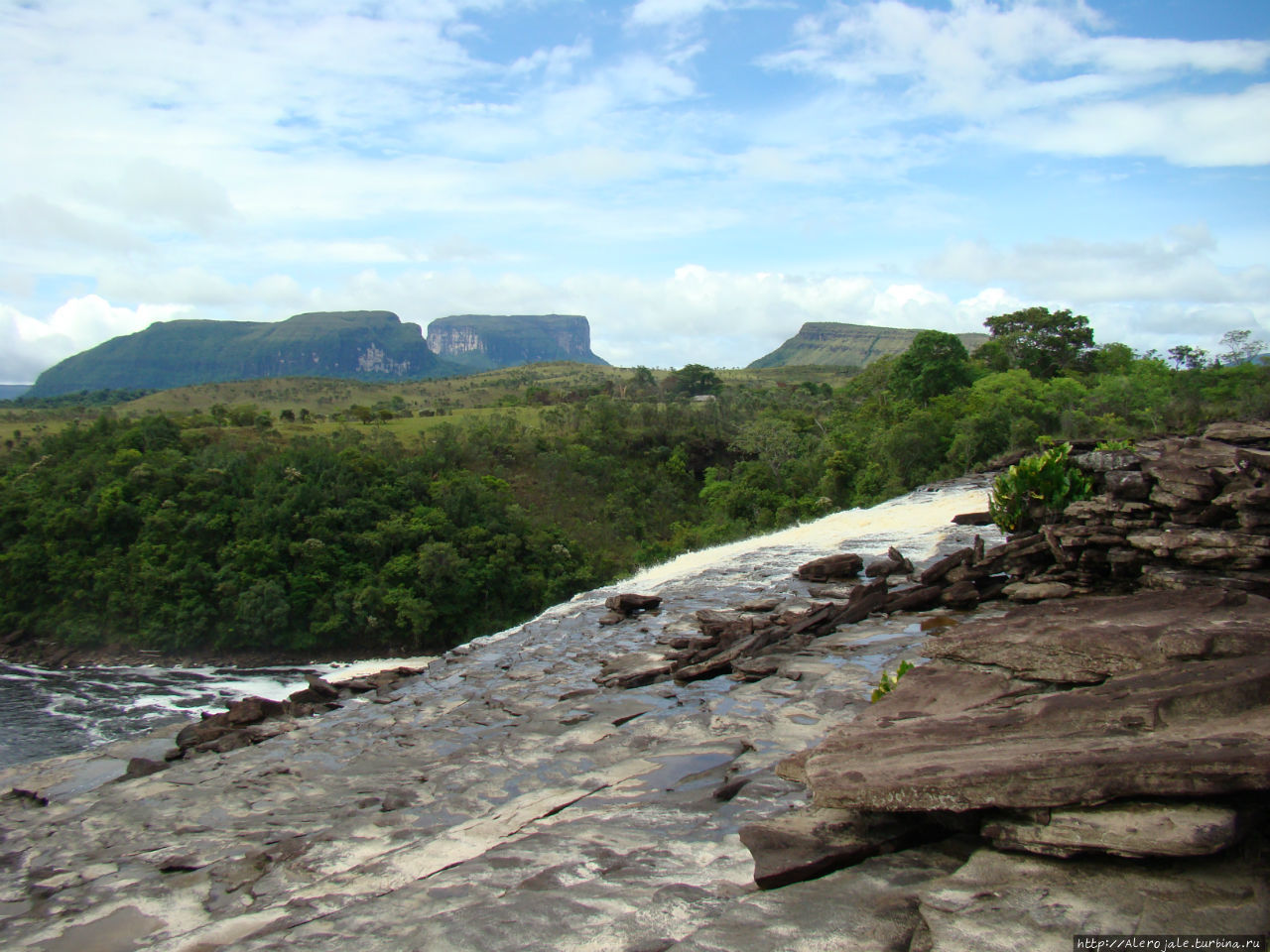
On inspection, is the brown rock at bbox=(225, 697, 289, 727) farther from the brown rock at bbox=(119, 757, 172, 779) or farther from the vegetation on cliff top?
the vegetation on cliff top

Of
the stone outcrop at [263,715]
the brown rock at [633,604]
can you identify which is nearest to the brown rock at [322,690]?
the stone outcrop at [263,715]

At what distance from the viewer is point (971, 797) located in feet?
12.0

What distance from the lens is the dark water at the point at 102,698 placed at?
27.8m

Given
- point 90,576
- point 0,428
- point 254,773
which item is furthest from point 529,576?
point 0,428

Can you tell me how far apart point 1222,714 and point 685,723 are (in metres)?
4.76

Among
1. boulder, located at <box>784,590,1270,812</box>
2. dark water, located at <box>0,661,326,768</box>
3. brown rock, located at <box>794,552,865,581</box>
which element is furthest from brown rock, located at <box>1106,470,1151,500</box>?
dark water, located at <box>0,661,326,768</box>

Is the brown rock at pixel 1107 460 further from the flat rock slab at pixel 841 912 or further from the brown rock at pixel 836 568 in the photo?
the flat rock slab at pixel 841 912

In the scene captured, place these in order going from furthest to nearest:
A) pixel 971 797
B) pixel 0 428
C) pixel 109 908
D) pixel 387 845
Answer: pixel 0 428
pixel 387 845
pixel 109 908
pixel 971 797

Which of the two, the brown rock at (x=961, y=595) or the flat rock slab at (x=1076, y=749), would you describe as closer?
the flat rock slab at (x=1076, y=749)

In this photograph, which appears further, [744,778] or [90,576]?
[90,576]

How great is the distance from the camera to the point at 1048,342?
58.1m

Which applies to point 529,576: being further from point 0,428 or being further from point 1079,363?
point 0,428

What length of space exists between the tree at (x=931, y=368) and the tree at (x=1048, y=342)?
10513 mm

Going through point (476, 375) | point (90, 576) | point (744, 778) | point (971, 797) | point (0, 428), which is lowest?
point (90, 576)
